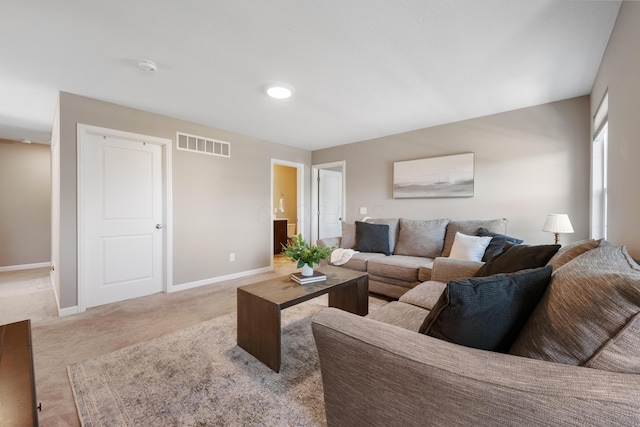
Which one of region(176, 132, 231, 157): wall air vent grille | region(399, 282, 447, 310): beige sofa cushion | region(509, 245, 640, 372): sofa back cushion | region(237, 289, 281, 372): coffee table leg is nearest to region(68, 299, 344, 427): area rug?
region(237, 289, 281, 372): coffee table leg

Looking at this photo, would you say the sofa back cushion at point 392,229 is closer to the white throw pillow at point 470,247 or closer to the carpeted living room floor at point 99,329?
the white throw pillow at point 470,247

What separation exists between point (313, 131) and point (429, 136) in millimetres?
1740

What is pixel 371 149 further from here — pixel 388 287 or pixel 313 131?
pixel 388 287

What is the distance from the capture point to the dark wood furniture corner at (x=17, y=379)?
76 cm

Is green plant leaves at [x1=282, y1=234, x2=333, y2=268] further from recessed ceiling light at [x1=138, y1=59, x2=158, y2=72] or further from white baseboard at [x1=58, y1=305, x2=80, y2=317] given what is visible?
white baseboard at [x1=58, y1=305, x2=80, y2=317]

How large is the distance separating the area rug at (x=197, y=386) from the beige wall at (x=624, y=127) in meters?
1.96

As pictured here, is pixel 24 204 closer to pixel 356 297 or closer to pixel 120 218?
pixel 120 218

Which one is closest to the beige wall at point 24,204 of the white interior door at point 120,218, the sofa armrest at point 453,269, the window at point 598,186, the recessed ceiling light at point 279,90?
the white interior door at point 120,218

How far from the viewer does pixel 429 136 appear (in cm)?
392

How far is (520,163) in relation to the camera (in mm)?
3213

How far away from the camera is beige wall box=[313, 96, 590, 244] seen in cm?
289

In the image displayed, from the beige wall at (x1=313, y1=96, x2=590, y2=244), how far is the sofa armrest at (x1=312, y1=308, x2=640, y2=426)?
10.1 ft

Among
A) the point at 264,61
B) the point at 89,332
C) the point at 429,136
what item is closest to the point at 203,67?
the point at 264,61

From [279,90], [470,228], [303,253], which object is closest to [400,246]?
[470,228]
